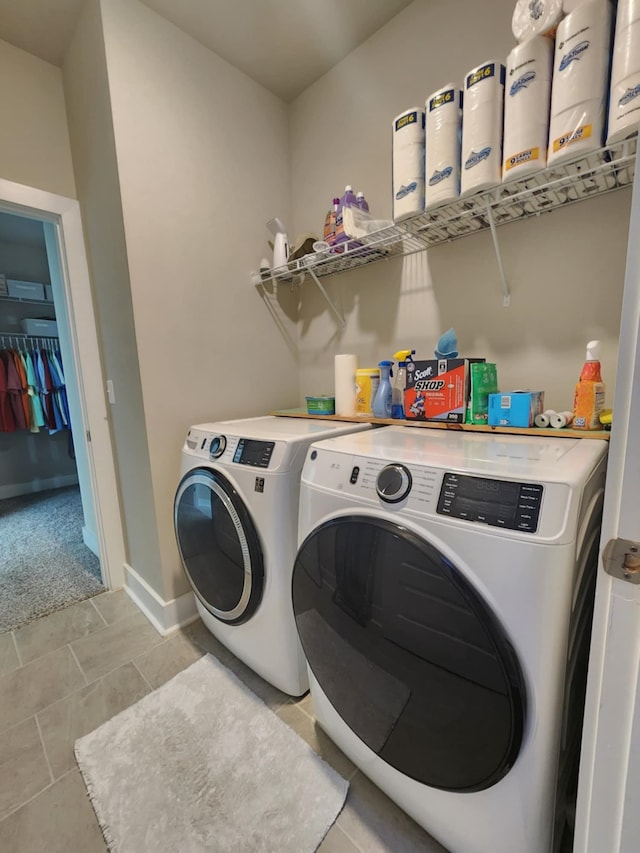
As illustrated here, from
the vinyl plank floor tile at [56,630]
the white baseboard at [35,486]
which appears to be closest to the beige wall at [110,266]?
the vinyl plank floor tile at [56,630]

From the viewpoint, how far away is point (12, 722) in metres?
1.23

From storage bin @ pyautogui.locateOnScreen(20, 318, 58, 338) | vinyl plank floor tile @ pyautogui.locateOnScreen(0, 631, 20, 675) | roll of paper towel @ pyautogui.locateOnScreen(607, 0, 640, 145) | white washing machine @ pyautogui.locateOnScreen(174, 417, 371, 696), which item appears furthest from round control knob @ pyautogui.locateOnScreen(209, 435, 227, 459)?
storage bin @ pyautogui.locateOnScreen(20, 318, 58, 338)

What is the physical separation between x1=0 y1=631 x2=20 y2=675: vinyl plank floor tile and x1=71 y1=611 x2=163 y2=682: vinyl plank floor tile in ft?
0.68

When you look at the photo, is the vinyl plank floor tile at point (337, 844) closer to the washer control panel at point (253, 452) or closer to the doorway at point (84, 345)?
the washer control panel at point (253, 452)

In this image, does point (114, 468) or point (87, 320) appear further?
point (114, 468)

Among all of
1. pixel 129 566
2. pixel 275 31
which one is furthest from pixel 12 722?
pixel 275 31

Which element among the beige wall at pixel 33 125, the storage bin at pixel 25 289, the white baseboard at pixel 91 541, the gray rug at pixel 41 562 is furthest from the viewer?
the storage bin at pixel 25 289

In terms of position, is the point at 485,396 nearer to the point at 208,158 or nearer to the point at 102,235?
the point at 208,158

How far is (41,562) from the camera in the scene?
2.28m

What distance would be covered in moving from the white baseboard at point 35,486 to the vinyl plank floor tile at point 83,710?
320 centimetres

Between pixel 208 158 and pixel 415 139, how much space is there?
105 cm

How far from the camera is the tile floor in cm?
91

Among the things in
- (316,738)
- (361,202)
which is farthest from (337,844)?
(361,202)

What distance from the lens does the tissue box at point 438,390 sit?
1197 millimetres
